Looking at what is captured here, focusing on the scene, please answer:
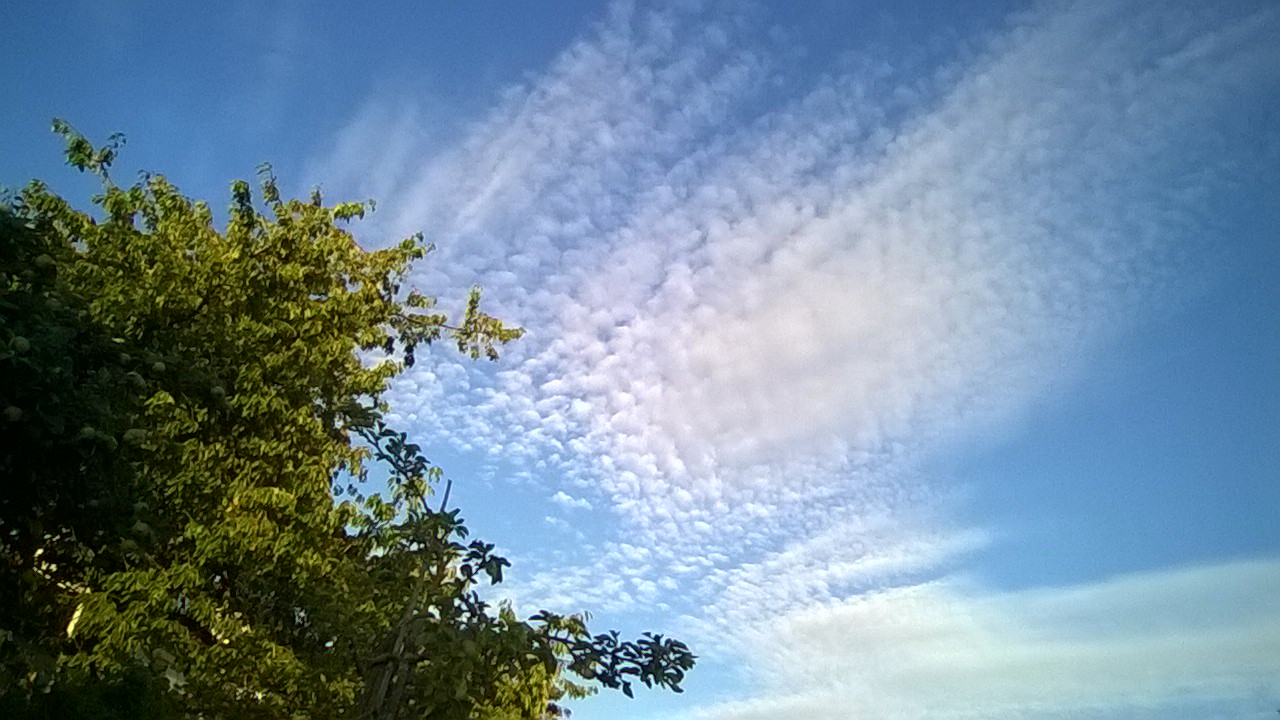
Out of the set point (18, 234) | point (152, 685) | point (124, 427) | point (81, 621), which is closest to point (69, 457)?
point (124, 427)

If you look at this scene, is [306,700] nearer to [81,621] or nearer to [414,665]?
[81,621]

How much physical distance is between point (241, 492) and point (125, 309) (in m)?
2.32

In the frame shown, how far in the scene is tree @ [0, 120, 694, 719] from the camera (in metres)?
6.02

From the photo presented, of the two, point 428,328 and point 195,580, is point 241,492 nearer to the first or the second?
point 195,580

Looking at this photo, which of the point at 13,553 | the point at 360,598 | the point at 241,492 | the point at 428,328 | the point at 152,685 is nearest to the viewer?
the point at 152,685

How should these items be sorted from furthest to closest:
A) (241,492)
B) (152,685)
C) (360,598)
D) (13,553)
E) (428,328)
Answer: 1. (428,328)
2. (360,598)
3. (241,492)
4. (13,553)
5. (152,685)

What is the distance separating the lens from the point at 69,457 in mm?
6258

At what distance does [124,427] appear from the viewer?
728 cm

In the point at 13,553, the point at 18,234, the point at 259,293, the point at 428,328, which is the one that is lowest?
the point at 13,553

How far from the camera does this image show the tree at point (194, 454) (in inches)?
237

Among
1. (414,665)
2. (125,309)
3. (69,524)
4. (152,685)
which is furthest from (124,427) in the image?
(414,665)

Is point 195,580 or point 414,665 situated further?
point 195,580

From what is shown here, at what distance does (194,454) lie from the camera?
9.01m

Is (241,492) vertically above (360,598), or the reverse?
(241,492)
